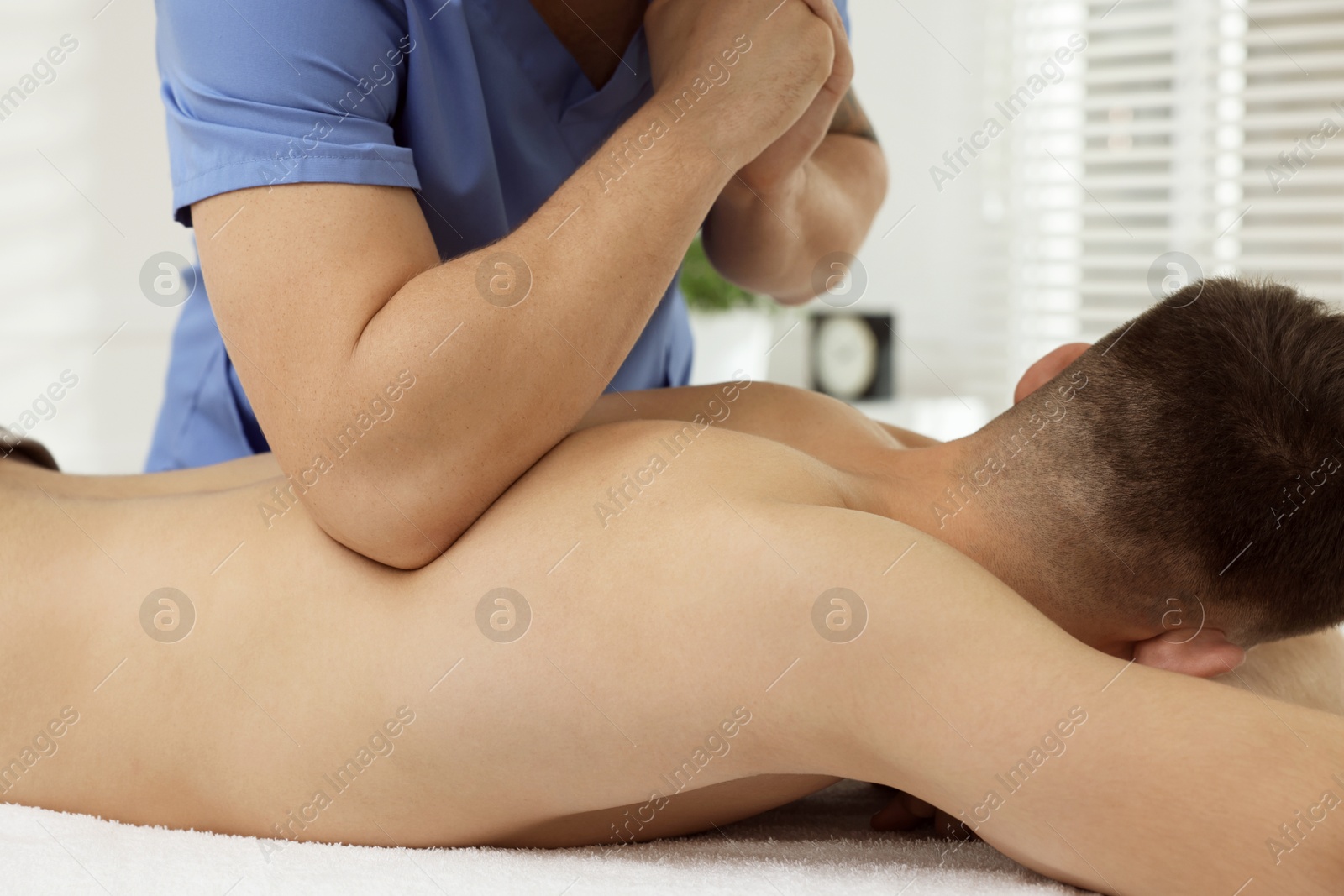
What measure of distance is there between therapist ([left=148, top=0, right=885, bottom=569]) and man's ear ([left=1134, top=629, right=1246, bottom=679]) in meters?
0.48

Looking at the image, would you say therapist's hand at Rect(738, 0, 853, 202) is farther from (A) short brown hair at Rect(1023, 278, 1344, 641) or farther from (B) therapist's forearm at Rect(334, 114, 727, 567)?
(A) short brown hair at Rect(1023, 278, 1344, 641)

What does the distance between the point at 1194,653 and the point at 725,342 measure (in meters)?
2.37

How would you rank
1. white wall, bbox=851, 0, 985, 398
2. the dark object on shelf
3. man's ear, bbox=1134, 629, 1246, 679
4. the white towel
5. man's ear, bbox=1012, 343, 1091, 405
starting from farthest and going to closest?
white wall, bbox=851, 0, 985, 398, the dark object on shelf, man's ear, bbox=1012, 343, 1091, 405, man's ear, bbox=1134, 629, 1246, 679, the white towel

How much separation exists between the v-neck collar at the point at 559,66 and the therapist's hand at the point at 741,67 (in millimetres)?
151

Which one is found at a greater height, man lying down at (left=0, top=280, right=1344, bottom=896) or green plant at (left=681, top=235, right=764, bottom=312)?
man lying down at (left=0, top=280, right=1344, bottom=896)

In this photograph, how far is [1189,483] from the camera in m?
0.77

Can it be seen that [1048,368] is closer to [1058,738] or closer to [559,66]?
[1058,738]

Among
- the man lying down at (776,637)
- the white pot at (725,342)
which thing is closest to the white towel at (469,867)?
the man lying down at (776,637)

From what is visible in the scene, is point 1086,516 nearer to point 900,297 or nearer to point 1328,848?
point 1328,848

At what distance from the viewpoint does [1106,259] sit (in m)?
3.21

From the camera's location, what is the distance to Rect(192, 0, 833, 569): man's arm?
709 mm

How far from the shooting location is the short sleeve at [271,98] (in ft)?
2.51

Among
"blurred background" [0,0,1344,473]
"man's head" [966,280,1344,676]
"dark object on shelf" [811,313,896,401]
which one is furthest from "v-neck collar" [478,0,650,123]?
"dark object on shelf" [811,313,896,401]

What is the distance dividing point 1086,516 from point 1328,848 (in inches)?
11.1
